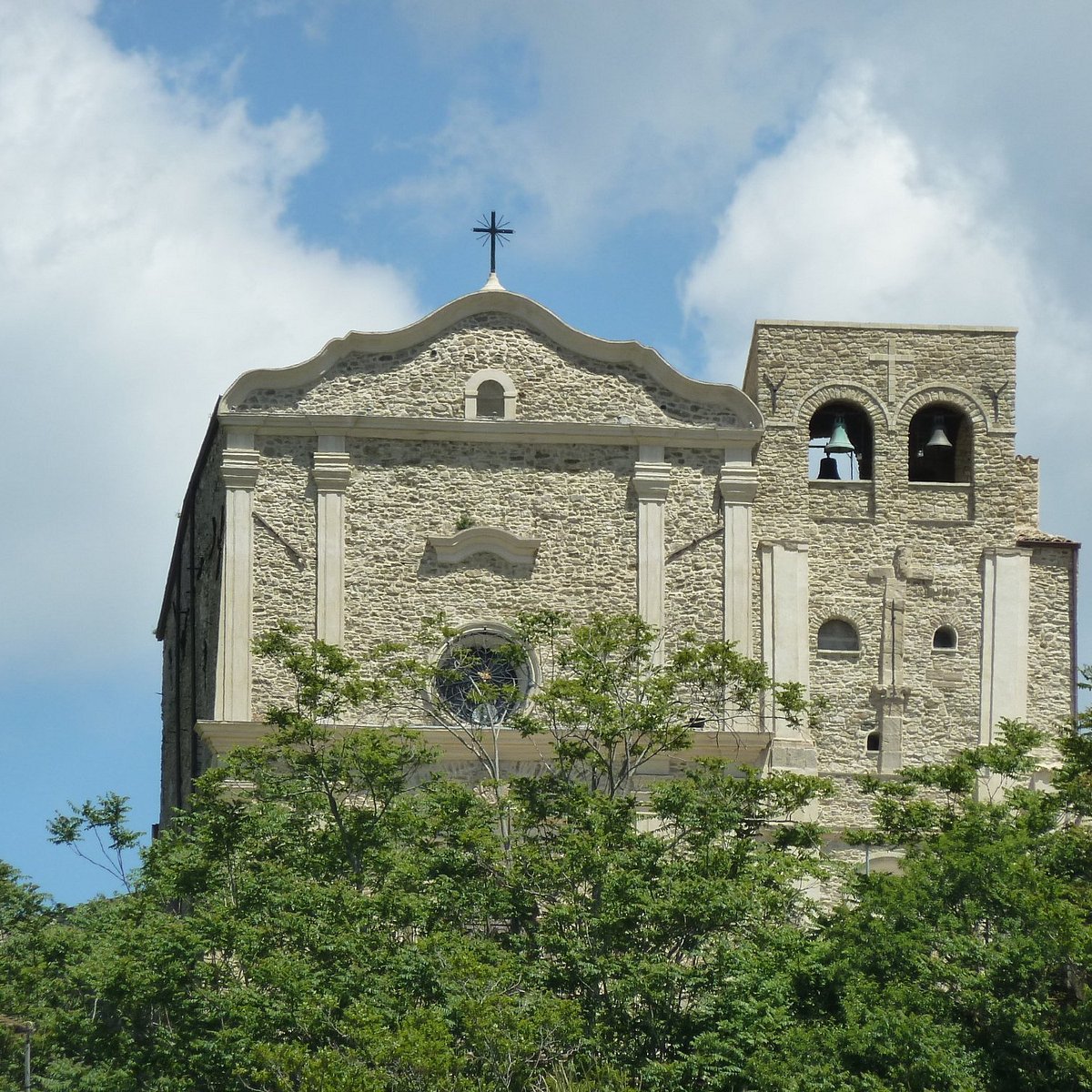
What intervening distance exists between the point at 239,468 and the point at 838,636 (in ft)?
35.2

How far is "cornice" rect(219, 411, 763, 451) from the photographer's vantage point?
1983 inches

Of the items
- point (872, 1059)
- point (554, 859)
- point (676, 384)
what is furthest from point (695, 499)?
point (872, 1059)

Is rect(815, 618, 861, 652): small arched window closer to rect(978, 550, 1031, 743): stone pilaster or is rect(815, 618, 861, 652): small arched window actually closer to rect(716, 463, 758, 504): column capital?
rect(978, 550, 1031, 743): stone pilaster

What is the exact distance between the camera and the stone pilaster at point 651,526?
50.3m

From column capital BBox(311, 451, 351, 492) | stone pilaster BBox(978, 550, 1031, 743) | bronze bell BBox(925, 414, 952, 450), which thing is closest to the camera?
column capital BBox(311, 451, 351, 492)

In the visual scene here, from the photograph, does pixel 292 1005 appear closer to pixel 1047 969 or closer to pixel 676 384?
pixel 1047 969

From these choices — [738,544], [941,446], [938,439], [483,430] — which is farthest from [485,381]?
[941,446]

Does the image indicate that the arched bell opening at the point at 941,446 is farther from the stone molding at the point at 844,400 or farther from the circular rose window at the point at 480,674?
the circular rose window at the point at 480,674

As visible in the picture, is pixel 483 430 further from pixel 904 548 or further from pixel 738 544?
pixel 904 548

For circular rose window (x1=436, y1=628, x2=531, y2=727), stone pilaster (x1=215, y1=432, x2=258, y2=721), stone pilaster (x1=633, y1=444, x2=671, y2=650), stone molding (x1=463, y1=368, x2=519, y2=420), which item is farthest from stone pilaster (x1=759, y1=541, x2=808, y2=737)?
stone pilaster (x1=215, y1=432, x2=258, y2=721)

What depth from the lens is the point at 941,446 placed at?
177 feet

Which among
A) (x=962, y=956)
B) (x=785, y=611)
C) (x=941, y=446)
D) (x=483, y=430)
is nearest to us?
(x=962, y=956)

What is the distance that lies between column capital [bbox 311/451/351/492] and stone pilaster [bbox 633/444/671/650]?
188 inches

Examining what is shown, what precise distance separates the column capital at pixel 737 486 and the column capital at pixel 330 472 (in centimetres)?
619
